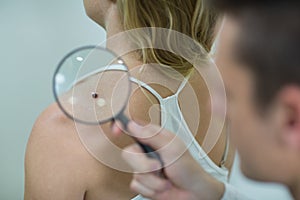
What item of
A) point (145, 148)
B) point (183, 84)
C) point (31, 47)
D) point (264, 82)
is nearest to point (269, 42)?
point (264, 82)

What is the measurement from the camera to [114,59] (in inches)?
23.1

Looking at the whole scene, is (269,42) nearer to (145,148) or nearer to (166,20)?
(145,148)

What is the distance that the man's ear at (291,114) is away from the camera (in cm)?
42

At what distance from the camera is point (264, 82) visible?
0.44 metres

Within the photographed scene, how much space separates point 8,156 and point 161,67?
1011 millimetres

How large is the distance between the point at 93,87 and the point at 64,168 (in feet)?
0.54

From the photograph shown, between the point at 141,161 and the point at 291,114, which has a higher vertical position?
the point at 291,114

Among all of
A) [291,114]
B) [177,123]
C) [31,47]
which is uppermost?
[291,114]

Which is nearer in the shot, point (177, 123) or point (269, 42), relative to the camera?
point (269, 42)

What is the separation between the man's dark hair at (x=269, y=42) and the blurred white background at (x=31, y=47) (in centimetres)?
109

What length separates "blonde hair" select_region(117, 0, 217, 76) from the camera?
0.73 m

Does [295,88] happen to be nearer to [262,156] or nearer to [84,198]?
[262,156]

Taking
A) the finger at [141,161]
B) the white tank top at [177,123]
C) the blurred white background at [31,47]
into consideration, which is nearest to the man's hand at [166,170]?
the finger at [141,161]

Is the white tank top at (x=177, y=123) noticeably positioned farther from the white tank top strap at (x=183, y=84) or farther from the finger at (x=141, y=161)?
the finger at (x=141, y=161)
